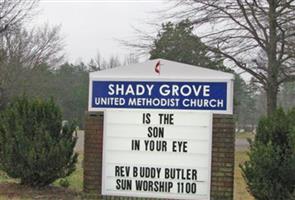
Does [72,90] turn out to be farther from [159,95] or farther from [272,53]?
[159,95]

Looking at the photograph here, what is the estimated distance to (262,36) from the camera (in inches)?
1127

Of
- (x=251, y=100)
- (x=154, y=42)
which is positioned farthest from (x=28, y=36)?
(x=251, y=100)

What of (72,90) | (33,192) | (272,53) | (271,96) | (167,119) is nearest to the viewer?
(167,119)

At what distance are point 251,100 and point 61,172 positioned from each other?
84.0 meters

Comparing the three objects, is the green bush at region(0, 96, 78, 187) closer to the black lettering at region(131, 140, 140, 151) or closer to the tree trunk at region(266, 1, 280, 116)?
the black lettering at region(131, 140, 140, 151)

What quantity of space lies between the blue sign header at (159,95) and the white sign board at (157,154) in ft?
0.42

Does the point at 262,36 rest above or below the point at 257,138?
above

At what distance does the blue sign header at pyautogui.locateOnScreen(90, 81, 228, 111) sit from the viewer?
953 cm

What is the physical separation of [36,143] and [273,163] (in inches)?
160

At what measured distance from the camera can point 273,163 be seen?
29.1 ft

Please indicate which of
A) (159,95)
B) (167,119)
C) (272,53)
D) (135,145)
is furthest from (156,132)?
(272,53)

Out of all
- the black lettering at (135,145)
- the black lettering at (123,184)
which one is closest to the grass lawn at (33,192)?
the black lettering at (123,184)

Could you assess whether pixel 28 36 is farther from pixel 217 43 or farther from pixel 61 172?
pixel 61 172

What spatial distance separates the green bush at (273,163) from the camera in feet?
29.0
